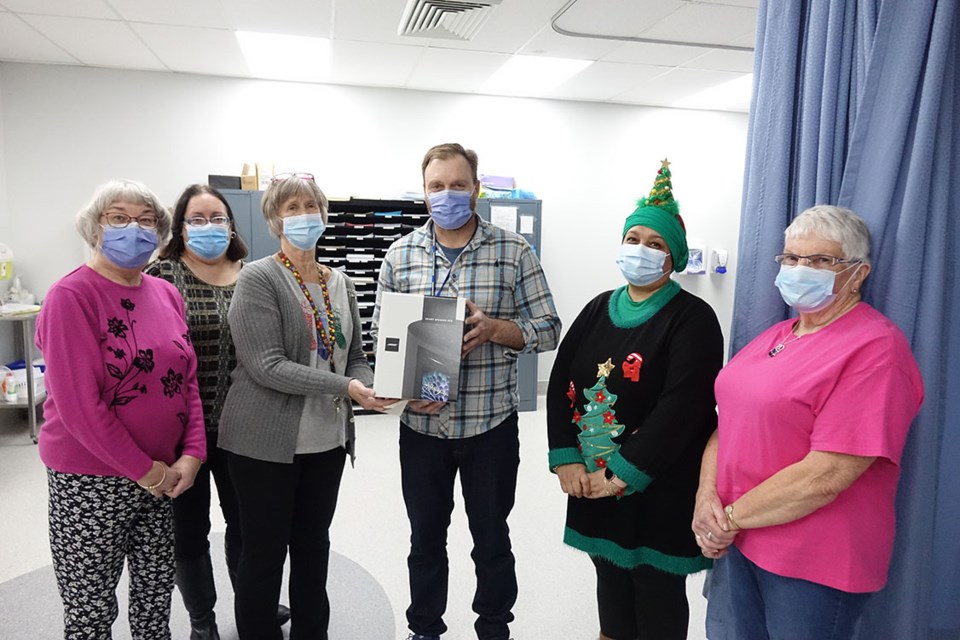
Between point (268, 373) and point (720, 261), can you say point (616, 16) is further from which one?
point (720, 261)

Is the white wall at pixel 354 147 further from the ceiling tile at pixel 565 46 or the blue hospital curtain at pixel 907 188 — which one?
the blue hospital curtain at pixel 907 188

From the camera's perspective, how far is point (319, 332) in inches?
70.7

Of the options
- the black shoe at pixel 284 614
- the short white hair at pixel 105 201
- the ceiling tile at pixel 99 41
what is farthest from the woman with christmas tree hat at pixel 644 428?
the ceiling tile at pixel 99 41

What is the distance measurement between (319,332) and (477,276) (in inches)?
19.1

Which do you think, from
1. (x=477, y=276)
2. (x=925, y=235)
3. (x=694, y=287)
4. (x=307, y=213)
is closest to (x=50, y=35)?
(x=307, y=213)

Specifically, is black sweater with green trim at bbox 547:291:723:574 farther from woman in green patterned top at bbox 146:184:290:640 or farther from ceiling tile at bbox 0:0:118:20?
ceiling tile at bbox 0:0:118:20

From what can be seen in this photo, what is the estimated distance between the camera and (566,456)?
173cm

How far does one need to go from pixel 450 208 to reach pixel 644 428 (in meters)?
0.82

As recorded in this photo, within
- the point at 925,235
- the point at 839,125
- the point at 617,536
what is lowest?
the point at 617,536

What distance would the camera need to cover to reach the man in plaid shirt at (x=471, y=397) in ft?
6.07

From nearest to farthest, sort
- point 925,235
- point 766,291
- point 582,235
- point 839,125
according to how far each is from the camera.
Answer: point 925,235
point 839,125
point 766,291
point 582,235

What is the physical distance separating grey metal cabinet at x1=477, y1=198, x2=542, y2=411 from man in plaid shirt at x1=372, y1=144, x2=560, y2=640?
123 inches

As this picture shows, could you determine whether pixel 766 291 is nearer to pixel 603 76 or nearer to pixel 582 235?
pixel 603 76

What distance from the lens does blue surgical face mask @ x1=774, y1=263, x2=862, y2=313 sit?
129 cm
